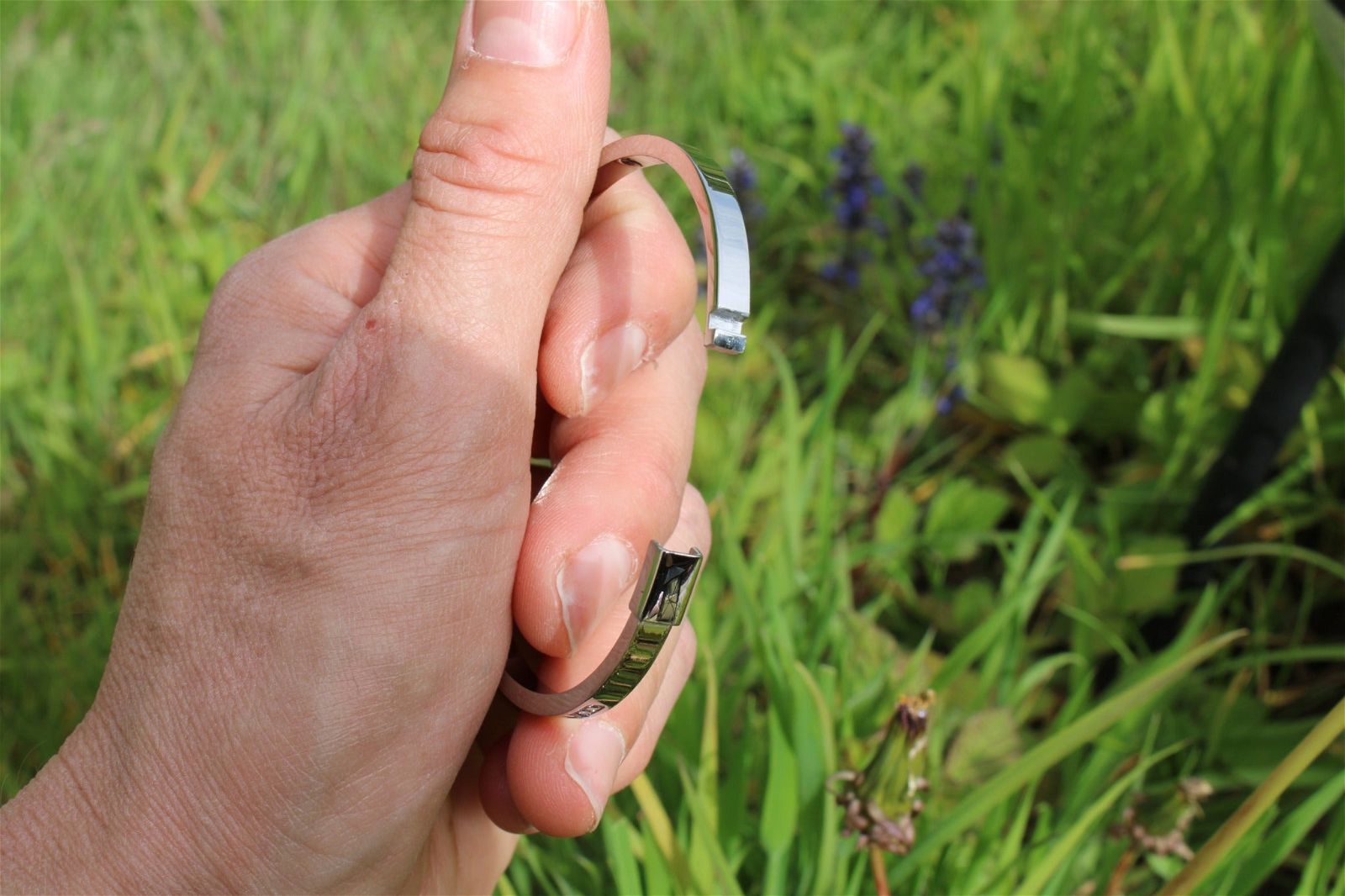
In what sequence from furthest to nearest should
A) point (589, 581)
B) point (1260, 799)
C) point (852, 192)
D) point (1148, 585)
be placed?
point (852, 192), point (1148, 585), point (589, 581), point (1260, 799)

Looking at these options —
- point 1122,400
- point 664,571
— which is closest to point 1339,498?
point 1122,400

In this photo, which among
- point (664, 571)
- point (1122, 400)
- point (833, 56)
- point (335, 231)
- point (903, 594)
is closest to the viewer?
point (664, 571)

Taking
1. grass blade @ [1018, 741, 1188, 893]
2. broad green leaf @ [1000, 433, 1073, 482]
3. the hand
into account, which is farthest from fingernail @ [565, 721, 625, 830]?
broad green leaf @ [1000, 433, 1073, 482]

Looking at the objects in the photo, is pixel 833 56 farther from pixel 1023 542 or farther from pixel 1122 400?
pixel 1023 542

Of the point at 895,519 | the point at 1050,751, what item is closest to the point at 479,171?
the point at 1050,751

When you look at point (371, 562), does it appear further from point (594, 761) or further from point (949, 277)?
point (949, 277)

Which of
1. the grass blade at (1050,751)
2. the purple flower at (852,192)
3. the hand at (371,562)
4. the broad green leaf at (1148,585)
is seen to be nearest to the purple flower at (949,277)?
the purple flower at (852,192)

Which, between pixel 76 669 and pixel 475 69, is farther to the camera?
pixel 76 669
